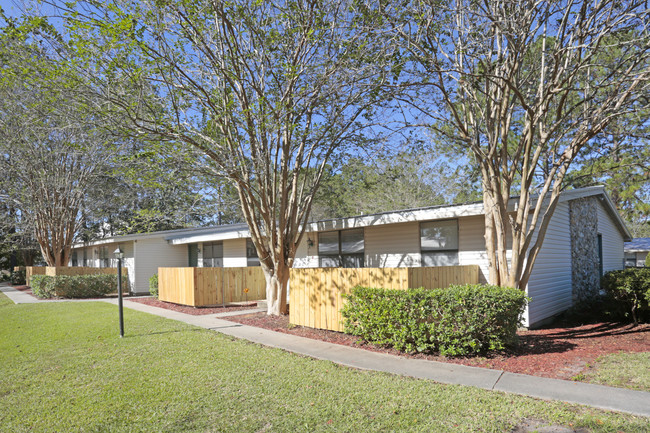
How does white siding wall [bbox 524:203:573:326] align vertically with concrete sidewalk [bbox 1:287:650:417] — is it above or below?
above

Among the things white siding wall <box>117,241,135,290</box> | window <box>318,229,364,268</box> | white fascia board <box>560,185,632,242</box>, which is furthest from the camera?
white siding wall <box>117,241,135,290</box>

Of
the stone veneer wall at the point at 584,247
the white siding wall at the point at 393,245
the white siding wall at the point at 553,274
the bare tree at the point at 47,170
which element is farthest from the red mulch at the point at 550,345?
the bare tree at the point at 47,170

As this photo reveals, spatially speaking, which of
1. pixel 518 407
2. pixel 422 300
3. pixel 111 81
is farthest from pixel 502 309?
pixel 111 81

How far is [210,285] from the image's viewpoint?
1359cm

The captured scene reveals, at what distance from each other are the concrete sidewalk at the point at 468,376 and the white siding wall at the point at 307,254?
5.06m

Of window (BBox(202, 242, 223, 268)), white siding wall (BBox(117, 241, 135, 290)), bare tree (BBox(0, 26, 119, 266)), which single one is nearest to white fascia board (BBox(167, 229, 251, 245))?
window (BBox(202, 242, 223, 268))

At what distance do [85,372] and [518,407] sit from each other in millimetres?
5667

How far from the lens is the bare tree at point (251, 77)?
8.11 metres

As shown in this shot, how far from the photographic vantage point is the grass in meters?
5.20

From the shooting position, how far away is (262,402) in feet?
15.2

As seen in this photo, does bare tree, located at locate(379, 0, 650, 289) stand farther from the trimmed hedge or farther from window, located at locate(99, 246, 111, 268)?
window, located at locate(99, 246, 111, 268)

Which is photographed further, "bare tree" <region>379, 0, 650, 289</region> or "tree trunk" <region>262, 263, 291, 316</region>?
"tree trunk" <region>262, 263, 291, 316</region>

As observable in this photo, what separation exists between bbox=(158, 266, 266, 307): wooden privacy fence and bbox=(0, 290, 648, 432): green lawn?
5.74 m

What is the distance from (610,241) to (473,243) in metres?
9.18
